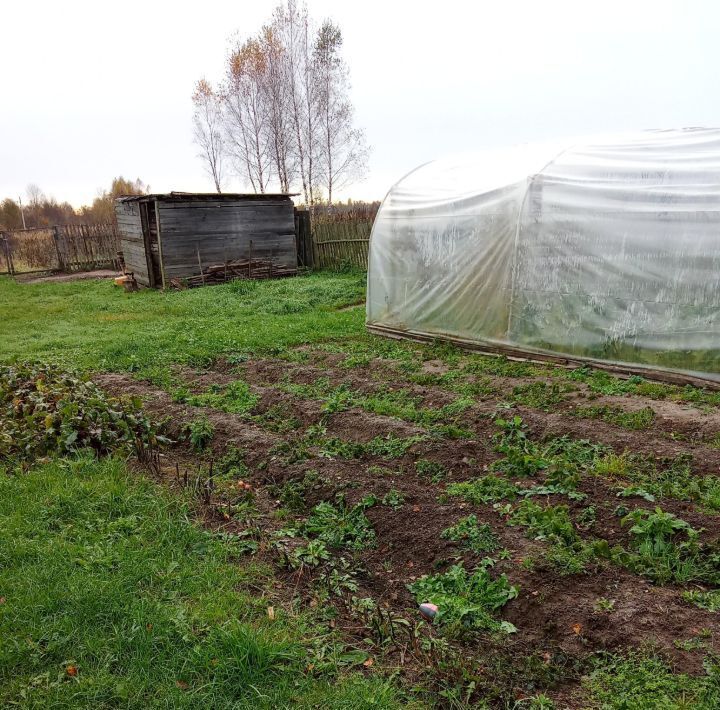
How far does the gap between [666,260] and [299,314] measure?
722 centimetres

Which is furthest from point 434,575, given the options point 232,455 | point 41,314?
point 41,314

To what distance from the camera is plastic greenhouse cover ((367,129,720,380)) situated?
20.8 ft

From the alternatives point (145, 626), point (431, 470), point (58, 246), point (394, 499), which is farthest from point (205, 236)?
point (145, 626)

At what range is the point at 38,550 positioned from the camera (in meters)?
3.25

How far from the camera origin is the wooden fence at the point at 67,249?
22812 mm

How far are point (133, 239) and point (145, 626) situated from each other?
55.9ft

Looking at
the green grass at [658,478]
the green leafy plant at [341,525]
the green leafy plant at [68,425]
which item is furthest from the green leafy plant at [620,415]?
the green leafy plant at [68,425]

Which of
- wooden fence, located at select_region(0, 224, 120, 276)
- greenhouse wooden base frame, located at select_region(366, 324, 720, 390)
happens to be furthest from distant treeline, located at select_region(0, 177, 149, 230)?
greenhouse wooden base frame, located at select_region(366, 324, 720, 390)

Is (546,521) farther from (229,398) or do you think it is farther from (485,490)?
(229,398)

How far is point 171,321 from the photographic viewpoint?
11.5 m

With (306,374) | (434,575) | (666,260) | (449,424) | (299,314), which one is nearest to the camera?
(434,575)

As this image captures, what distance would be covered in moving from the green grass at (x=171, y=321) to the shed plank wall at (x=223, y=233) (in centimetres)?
137

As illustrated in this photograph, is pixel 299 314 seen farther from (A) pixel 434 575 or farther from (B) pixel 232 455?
(A) pixel 434 575

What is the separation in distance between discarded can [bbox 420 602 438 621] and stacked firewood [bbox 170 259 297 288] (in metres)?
14.8
